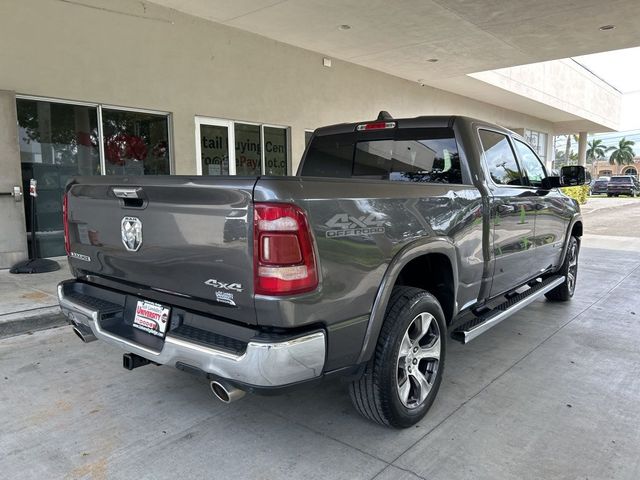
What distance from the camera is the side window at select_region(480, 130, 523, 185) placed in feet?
13.5

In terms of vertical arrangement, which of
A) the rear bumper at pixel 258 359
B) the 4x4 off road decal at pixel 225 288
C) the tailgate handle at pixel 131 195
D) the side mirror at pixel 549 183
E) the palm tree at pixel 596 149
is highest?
the palm tree at pixel 596 149

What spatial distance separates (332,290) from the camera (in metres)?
A: 2.43

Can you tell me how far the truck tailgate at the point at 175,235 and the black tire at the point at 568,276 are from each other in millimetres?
4908

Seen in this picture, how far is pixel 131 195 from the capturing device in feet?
9.27

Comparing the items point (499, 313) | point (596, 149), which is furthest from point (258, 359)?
point (596, 149)

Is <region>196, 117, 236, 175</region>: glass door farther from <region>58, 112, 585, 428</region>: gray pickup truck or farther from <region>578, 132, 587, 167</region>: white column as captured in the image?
<region>578, 132, 587, 167</region>: white column

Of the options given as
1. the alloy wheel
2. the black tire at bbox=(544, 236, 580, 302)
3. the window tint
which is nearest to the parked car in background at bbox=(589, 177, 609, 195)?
the black tire at bbox=(544, 236, 580, 302)

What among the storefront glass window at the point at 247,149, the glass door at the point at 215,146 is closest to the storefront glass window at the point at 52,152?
the glass door at the point at 215,146

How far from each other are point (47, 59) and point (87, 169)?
6.07ft

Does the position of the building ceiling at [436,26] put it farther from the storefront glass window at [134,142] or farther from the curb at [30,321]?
the curb at [30,321]

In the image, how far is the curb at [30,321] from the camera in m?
4.96

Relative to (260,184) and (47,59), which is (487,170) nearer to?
(260,184)

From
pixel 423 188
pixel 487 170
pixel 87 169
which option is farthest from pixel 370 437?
pixel 87 169

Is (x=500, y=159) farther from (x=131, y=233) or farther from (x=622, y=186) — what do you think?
(x=622, y=186)
